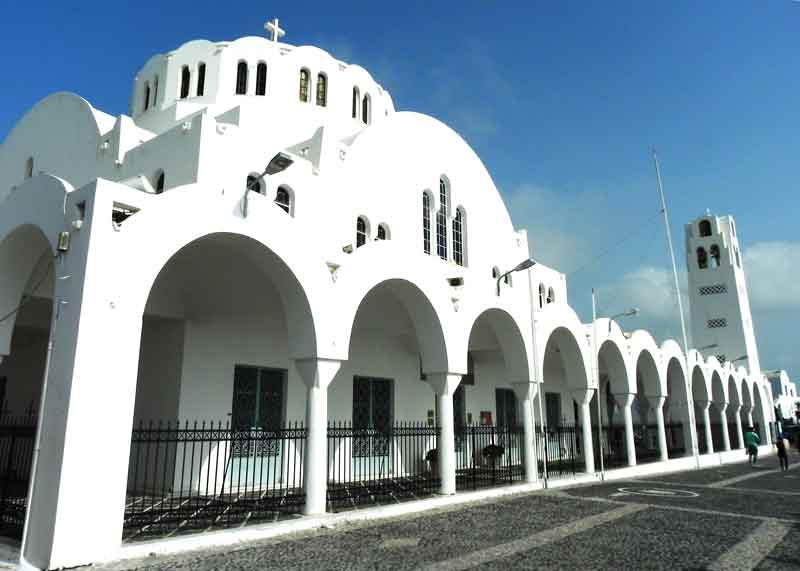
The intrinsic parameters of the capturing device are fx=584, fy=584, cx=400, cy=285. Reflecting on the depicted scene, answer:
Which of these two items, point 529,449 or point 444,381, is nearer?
point 444,381

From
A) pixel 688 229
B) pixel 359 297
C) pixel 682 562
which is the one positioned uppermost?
pixel 688 229

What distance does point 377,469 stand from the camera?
15.0 meters

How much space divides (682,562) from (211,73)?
1613 cm

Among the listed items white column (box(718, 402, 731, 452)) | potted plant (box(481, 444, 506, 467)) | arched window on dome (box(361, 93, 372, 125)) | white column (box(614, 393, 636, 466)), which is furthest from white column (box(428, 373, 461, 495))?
white column (box(718, 402, 731, 452))

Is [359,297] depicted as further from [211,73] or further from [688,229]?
[688,229]

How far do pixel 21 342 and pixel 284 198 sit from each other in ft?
25.2

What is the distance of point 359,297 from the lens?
32.7 ft

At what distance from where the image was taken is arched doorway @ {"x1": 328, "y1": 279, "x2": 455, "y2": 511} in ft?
38.8

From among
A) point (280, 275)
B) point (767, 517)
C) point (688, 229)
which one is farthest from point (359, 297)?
point (688, 229)

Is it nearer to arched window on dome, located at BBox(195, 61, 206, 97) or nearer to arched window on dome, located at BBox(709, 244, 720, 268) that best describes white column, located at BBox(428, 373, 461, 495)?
arched window on dome, located at BBox(195, 61, 206, 97)

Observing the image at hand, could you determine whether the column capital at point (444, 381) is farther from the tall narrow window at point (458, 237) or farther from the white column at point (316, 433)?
the tall narrow window at point (458, 237)

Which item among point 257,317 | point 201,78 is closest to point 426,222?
point 257,317

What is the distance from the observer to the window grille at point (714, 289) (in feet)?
124

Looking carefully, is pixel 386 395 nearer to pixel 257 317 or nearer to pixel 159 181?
pixel 257 317
